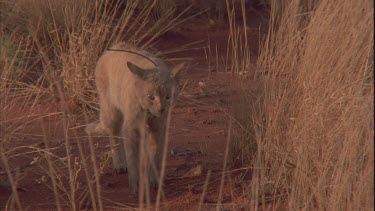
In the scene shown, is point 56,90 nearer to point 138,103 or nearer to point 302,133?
point 138,103

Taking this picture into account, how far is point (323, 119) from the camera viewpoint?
3.27m

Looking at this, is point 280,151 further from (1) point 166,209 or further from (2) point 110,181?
(2) point 110,181

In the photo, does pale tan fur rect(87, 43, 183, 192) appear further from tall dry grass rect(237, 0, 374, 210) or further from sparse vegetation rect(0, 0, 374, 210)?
tall dry grass rect(237, 0, 374, 210)

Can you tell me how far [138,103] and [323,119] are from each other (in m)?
1.53

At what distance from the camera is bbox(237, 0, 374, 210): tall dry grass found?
9.13 feet

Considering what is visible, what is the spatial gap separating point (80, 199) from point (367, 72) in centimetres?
237

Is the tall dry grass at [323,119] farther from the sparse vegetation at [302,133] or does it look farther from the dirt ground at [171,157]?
the dirt ground at [171,157]

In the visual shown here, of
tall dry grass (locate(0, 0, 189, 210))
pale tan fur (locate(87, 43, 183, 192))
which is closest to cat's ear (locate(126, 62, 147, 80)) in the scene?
pale tan fur (locate(87, 43, 183, 192))

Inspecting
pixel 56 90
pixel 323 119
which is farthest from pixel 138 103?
pixel 56 90

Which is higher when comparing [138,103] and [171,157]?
[138,103]

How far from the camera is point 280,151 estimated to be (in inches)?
138

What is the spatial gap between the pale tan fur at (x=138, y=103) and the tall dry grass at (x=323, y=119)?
752mm

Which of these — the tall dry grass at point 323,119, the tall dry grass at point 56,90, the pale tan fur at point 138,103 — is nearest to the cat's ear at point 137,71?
the pale tan fur at point 138,103

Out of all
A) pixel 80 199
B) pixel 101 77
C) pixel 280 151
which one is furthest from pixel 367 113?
pixel 101 77
